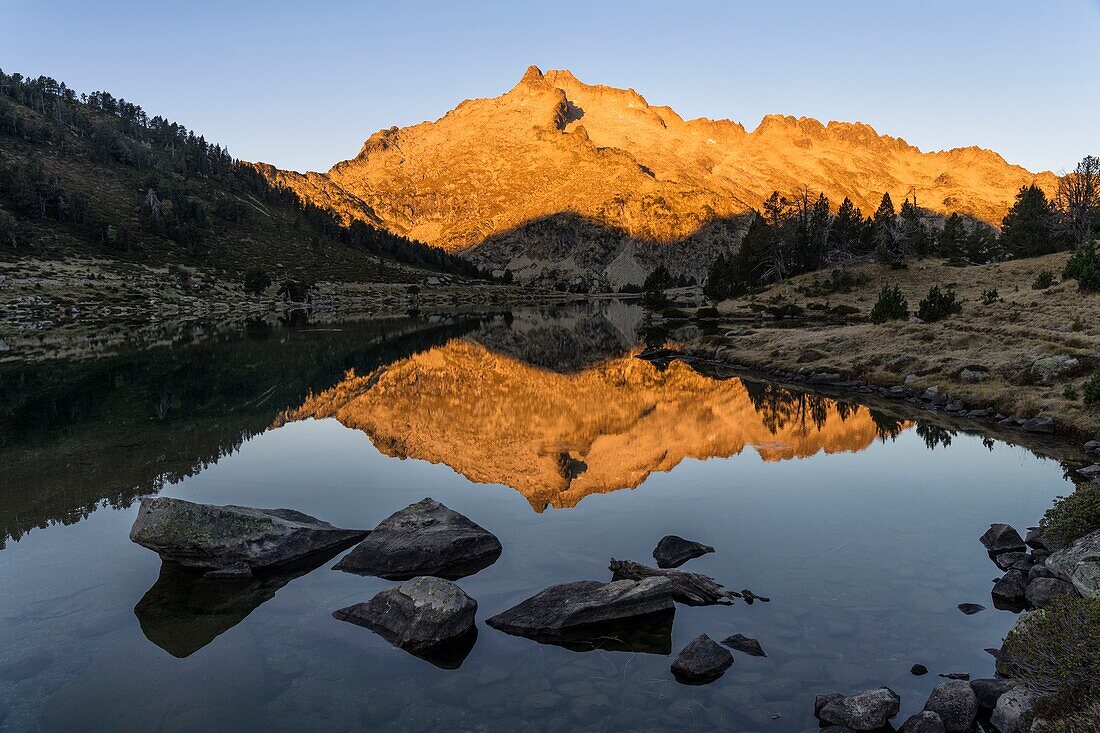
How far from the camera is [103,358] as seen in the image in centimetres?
5788

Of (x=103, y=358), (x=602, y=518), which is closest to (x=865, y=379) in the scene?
(x=602, y=518)

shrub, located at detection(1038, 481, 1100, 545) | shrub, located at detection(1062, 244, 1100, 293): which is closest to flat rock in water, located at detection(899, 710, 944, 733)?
shrub, located at detection(1038, 481, 1100, 545)

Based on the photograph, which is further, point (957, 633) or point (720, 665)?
point (957, 633)

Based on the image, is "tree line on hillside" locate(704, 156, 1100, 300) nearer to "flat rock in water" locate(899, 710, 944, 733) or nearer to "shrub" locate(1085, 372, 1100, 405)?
"shrub" locate(1085, 372, 1100, 405)

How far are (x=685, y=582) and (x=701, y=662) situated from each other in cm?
335

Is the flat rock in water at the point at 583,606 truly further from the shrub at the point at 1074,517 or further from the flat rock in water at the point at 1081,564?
the shrub at the point at 1074,517

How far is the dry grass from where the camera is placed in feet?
112

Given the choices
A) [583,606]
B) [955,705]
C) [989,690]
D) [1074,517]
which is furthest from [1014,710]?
[1074,517]

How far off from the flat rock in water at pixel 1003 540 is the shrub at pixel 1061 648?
8190 millimetres

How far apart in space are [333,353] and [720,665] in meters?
61.8

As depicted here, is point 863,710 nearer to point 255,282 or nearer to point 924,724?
point 924,724

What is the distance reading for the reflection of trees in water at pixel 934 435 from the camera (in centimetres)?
3098

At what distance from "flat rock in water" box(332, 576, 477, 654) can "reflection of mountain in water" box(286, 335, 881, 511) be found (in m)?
9.16

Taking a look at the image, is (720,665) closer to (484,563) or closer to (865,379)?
(484,563)
